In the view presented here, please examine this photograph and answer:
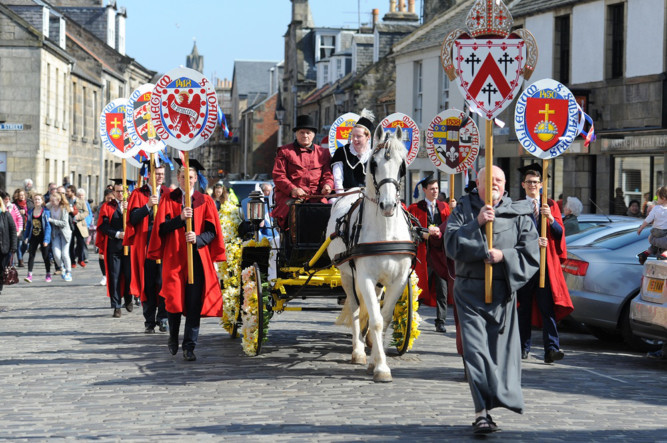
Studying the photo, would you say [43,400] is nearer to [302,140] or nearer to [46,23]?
[302,140]

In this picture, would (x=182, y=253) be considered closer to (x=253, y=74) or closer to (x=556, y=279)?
(x=556, y=279)

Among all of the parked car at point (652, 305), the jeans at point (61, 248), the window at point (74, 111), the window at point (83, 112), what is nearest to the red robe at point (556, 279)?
the parked car at point (652, 305)

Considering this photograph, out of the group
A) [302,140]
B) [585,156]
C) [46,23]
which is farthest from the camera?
[46,23]

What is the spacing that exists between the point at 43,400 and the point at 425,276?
6284mm

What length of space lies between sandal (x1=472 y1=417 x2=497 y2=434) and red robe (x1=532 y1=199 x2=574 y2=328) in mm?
4447

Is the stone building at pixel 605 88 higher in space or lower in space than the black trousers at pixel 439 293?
higher

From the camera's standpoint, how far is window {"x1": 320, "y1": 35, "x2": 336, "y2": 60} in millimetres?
78938

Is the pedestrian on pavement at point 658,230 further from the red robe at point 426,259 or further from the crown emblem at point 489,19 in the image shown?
the crown emblem at point 489,19

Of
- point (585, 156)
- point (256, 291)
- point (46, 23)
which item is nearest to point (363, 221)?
point (256, 291)

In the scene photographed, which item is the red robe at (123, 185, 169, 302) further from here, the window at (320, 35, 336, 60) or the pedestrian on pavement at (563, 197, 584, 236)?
the window at (320, 35, 336, 60)

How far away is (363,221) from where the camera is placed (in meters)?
10.6

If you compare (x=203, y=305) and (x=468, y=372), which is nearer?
(x=468, y=372)

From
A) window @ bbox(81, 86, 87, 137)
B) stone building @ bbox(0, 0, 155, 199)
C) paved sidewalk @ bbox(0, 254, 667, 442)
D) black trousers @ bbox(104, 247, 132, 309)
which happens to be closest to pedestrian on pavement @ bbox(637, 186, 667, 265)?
paved sidewalk @ bbox(0, 254, 667, 442)

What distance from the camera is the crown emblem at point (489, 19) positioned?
9.98 metres
